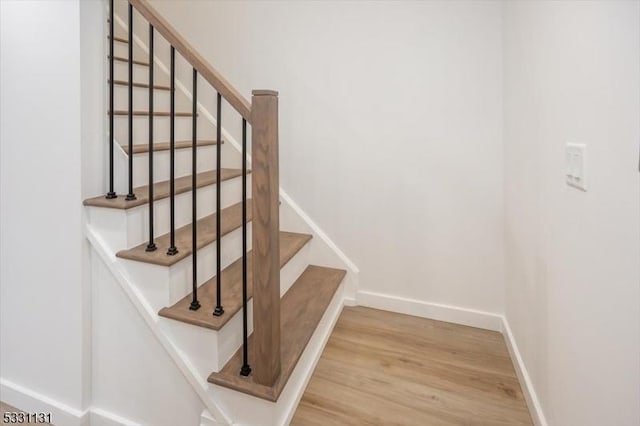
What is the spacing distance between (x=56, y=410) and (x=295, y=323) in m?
1.13

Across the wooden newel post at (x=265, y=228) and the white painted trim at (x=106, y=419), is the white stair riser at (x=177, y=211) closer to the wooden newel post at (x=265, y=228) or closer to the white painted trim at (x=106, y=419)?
the wooden newel post at (x=265, y=228)

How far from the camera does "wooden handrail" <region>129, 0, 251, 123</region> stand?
51.3 inches

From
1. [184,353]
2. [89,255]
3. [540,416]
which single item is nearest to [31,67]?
[89,255]

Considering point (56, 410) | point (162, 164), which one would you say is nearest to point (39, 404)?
point (56, 410)

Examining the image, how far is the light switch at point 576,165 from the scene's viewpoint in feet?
3.56

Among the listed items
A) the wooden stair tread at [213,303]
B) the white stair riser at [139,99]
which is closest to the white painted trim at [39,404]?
the wooden stair tread at [213,303]

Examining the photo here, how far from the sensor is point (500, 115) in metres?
2.08

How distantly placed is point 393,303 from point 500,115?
133cm

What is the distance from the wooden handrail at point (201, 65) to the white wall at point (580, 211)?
105 centimetres

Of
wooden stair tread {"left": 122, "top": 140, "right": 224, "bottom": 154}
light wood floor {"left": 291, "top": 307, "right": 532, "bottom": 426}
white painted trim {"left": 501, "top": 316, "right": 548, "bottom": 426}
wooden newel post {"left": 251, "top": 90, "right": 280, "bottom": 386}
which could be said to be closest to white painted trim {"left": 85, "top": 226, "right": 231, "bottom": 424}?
wooden newel post {"left": 251, "top": 90, "right": 280, "bottom": 386}

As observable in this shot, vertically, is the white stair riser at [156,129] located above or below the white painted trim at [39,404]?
above

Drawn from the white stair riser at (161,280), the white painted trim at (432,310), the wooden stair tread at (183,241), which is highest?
the wooden stair tread at (183,241)

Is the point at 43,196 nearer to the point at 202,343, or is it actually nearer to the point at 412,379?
the point at 202,343

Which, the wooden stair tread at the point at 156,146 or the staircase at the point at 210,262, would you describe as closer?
the staircase at the point at 210,262
